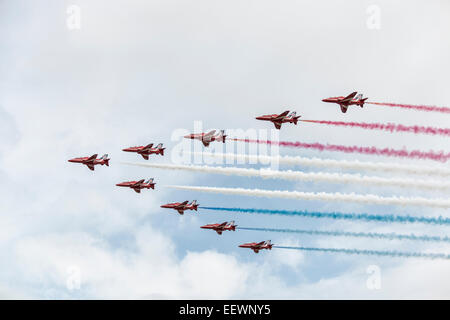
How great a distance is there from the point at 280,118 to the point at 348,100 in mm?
15682

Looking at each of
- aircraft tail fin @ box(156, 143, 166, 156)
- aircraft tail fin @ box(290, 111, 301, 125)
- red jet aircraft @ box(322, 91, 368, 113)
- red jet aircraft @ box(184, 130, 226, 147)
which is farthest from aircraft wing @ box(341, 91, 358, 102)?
aircraft tail fin @ box(156, 143, 166, 156)

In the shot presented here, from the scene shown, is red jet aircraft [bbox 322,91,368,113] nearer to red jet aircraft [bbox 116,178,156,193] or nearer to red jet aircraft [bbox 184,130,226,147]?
red jet aircraft [bbox 184,130,226,147]

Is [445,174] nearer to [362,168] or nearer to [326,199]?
[362,168]

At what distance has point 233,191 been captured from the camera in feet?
434

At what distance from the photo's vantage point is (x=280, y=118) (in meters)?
131

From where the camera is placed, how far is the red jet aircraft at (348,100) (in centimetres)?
12681

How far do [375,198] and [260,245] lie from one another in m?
60.0

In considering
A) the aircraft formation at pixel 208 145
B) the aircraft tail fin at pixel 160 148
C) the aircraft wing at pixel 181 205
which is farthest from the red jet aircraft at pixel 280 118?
the aircraft wing at pixel 181 205

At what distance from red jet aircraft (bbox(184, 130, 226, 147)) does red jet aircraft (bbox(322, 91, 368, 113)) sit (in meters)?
25.4

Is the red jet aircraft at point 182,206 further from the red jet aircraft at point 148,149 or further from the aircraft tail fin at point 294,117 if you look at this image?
the aircraft tail fin at point 294,117

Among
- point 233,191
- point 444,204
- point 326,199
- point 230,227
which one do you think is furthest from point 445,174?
point 230,227

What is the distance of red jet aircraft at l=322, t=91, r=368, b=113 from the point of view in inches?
4993

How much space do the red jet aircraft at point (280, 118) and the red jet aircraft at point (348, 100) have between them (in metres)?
8.70

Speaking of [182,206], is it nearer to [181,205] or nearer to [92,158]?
[181,205]
